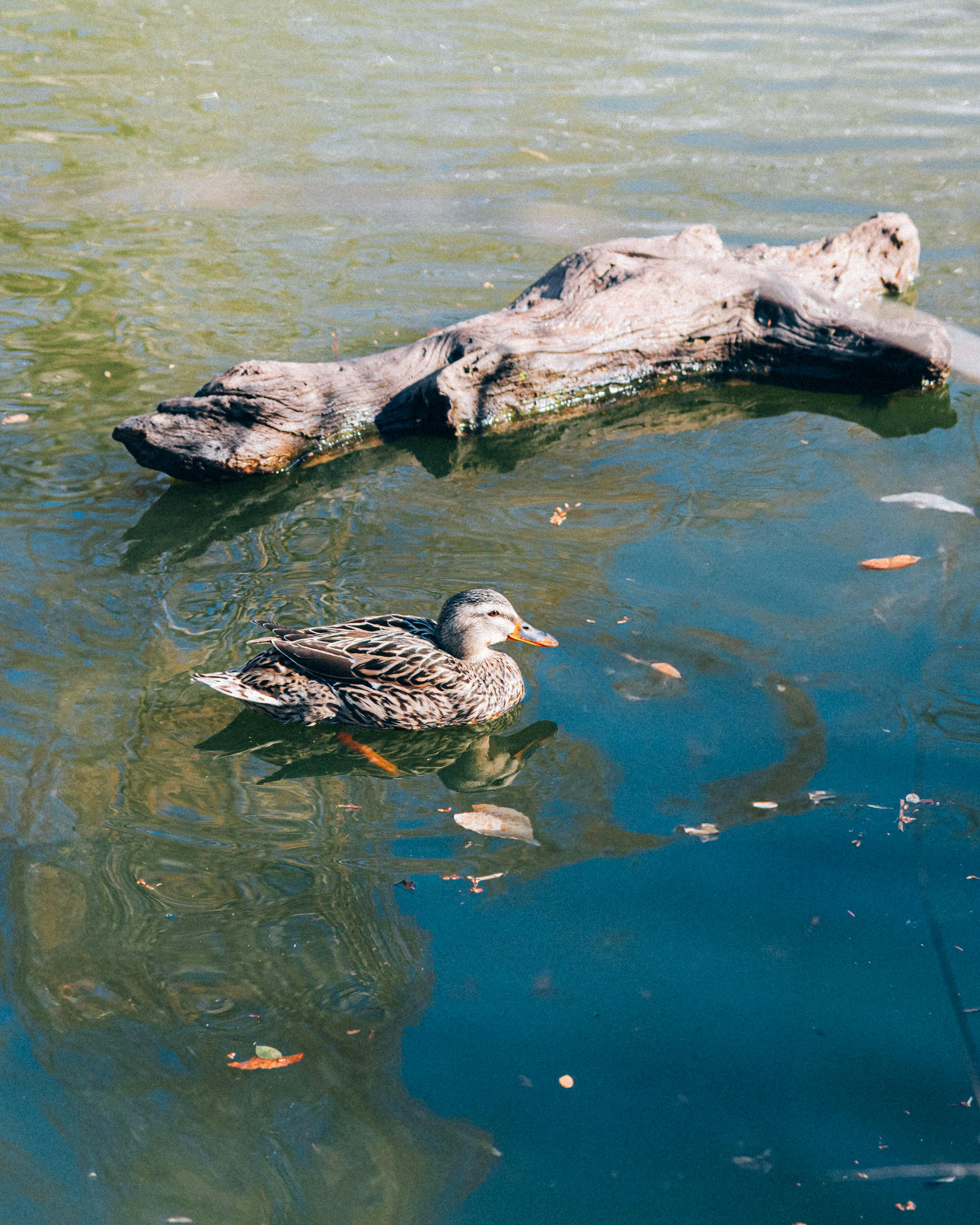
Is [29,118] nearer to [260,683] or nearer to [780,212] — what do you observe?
[780,212]

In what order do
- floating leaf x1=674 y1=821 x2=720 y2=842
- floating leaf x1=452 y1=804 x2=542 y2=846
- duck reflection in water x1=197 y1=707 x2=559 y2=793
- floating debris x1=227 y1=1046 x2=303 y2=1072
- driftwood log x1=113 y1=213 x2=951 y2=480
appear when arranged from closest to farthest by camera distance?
1. floating debris x1=227 y1=1046 x2=303 y2=1072
2. floating leaf x1=674 y1=821 x2=720 y2=842
3. floating leaf x1=452 y1=804 x2=542 y2=846
4. duck reflection in water x1=197 y1=707 x2=559 y2=793
5. driftwood log x1=113 y1=213 x2=951 y2=480

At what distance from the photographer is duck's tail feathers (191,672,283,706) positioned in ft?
16.9

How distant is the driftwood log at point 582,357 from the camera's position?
7.52m

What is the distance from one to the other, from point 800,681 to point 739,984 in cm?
179

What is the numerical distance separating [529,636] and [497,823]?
1.07 metres

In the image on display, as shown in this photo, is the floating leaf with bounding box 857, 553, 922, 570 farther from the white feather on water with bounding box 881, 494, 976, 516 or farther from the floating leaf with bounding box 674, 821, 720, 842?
the floating leaf with bounding box 674, 821, 720, 842

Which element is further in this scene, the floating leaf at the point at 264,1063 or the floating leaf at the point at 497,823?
the floating leaf at the point at 497,823

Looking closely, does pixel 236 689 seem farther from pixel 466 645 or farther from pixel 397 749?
pixel 466 645

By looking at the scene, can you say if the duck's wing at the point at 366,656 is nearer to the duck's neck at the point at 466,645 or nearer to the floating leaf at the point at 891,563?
the duck's neck at the point at 466,645

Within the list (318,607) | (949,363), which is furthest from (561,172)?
(318,607)

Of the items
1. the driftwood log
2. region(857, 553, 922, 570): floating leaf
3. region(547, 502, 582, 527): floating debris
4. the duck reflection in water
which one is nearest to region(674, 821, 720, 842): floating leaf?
the duck reflection in water

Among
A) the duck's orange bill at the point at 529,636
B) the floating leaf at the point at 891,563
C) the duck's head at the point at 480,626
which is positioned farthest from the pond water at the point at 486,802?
the duck's head at the point at 480,626

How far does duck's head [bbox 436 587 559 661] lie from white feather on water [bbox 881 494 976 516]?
2749 mm

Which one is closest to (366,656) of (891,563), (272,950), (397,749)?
(397,749)
